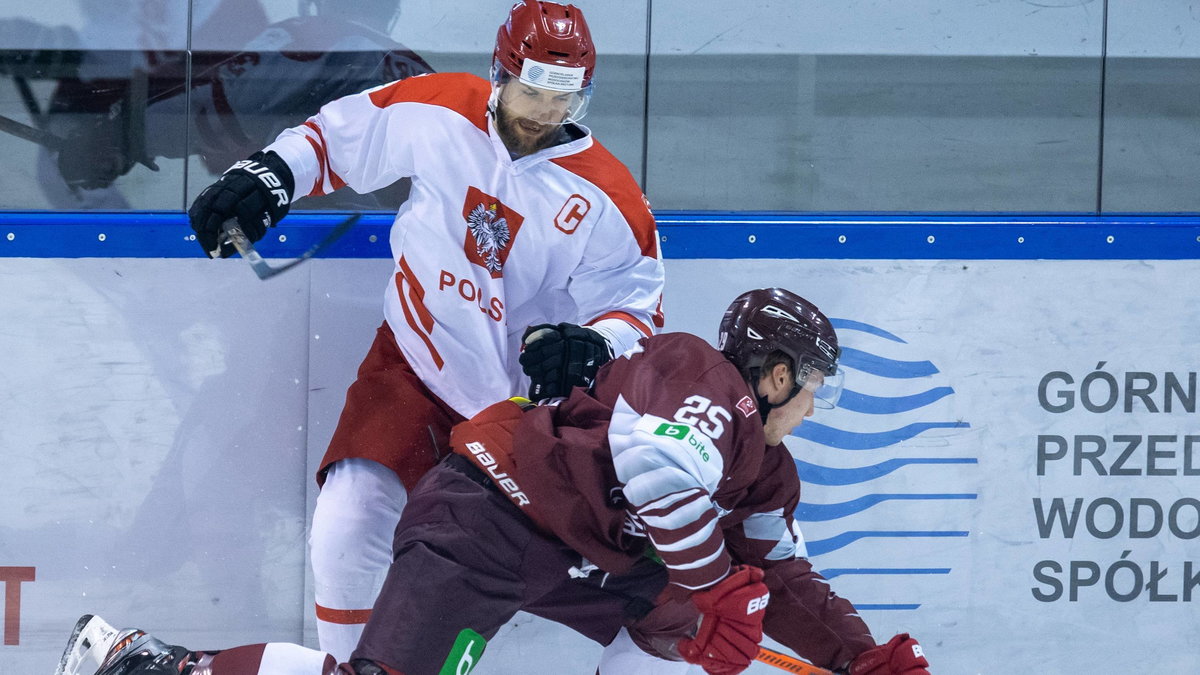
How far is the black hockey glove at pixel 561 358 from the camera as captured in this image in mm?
2066

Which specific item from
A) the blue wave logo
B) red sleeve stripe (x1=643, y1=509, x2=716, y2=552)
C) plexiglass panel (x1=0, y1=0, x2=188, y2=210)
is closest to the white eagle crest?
red sleeve stripe (x1=643, y1=509, x2=716, y2=552)

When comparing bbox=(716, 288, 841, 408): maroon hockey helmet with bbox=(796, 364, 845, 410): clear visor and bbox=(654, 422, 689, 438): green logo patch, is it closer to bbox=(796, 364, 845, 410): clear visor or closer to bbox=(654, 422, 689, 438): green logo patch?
bbox=(796, 364, 845, 410): clear visor

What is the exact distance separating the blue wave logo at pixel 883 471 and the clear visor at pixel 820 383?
329mm

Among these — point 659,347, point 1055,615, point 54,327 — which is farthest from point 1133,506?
point 54,327

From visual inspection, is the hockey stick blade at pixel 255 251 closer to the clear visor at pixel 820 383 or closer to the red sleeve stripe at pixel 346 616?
the red sleeve stripe at pixel 346 616

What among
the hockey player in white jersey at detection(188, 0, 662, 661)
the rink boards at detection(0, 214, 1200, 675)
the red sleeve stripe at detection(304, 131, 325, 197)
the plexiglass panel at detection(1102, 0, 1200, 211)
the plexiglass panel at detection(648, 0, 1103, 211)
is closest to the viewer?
the hockey player in white jersey at detection(188, 0, 662, 661)

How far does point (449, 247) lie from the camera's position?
221 cm

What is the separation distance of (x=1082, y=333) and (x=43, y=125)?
248 cm

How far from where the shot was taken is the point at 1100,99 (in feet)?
11.6

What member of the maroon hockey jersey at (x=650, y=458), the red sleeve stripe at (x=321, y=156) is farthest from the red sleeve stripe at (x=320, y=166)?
the maroon hockey jersey at (x=650, y=458)

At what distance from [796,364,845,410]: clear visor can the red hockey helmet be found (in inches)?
24.0

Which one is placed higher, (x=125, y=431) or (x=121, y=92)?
(x=121, y=92)

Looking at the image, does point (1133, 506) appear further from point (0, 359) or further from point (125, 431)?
point (0, 359)

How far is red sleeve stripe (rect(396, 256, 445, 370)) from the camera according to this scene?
2.23m
